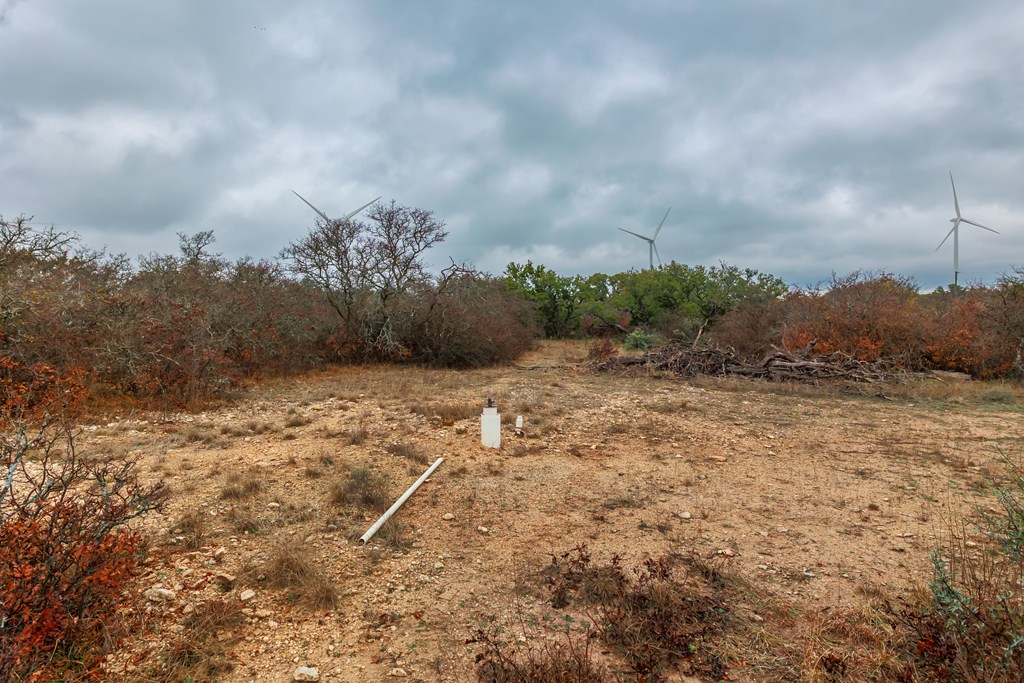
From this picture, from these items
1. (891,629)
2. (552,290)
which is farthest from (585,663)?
(552,290)

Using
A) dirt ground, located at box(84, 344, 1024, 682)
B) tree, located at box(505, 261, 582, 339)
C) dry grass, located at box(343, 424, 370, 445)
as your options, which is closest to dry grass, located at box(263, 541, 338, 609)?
dirt ground, located at box(84, 344, 1024, 682)

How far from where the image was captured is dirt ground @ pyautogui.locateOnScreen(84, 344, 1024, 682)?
2857 millimetres

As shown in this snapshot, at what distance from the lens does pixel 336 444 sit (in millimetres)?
5848

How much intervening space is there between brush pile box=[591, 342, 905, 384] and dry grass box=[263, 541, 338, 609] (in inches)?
389

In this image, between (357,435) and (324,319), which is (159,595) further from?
(324,319)

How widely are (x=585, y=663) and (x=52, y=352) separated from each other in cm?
852

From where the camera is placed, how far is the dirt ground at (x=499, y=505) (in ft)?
9.37

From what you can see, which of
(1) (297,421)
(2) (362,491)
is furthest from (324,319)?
(2) (362,491)

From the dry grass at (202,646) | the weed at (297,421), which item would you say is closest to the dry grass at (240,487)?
the dry grass at (202,646)

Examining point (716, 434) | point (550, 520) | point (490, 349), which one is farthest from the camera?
point (490, 349)

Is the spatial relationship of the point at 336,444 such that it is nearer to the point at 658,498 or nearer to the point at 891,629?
the point at 658,498

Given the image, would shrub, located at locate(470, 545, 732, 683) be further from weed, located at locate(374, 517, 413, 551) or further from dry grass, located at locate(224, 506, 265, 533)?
dry grass, located at locate(224, 506, 265, 533)

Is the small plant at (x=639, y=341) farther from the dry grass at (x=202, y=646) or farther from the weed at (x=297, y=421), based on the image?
the dry grass at (x=202, y=646)

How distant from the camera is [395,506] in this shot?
413 cm
